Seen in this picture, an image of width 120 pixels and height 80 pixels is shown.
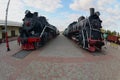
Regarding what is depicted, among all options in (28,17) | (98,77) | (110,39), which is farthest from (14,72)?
(110,39)

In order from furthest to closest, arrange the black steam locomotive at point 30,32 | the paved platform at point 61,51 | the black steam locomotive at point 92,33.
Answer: the black steam locomotive at point 30,32 → the black steam locomotive at point 92,33 → the paved platform at point 61,51

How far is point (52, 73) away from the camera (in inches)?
263

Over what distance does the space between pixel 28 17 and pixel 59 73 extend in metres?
8.75

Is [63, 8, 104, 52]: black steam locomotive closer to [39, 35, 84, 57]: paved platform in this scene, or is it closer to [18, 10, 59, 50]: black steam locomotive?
[39, 35, 84, 57]: paved platform

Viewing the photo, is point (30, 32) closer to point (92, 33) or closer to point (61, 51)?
point (61, 51)

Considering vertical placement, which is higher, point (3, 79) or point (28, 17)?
point (28, 17)

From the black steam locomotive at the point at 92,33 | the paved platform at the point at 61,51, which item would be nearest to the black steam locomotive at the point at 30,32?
the paved platform at the point at 61,51

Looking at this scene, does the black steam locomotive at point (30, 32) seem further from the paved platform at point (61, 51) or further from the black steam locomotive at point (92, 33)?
the black steam locomotive at point (92, 33)

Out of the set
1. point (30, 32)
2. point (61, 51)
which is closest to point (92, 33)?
point (61, 51)

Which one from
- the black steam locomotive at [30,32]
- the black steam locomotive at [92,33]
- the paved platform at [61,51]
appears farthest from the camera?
the black steam locomotive at [30,32]

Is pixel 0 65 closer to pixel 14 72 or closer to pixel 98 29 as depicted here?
pixel 14 72

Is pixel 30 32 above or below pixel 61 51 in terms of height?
above

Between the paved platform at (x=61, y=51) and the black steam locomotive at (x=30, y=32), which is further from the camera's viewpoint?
the black steam locomotive at (x=30, y=32)

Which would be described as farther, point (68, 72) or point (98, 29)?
point (98, 29)
